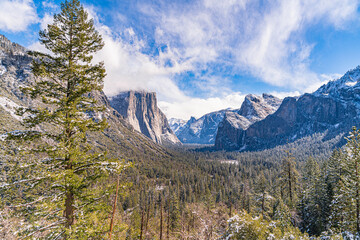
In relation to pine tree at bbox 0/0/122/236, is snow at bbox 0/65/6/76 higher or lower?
higher

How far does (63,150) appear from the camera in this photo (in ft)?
21.1

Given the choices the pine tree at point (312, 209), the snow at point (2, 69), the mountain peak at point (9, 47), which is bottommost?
the pine tree at point (312, 209)

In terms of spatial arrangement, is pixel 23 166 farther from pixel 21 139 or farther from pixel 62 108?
pixel 62 108

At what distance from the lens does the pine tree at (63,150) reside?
5914 millimetres

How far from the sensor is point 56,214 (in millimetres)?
6477

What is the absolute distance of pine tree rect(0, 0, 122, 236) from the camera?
591 cm

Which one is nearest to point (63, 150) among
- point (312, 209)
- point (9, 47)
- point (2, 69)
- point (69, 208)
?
point (69, 208)

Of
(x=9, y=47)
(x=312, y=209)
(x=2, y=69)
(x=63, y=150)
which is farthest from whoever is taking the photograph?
(x=9, y=47)

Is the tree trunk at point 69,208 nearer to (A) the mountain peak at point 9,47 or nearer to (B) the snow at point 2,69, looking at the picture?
(B) the snow at point 2,69

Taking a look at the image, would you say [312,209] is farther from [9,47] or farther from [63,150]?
[9,47]

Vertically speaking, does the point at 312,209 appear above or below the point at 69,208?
below

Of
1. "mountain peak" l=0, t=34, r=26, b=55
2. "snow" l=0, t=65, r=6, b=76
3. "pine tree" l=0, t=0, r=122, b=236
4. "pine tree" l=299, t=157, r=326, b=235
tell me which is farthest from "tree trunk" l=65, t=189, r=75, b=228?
"mountain peak" l=0, t=34, r=26, b=55

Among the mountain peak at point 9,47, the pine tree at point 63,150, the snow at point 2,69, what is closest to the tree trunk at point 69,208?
the pine tree at point 63,150

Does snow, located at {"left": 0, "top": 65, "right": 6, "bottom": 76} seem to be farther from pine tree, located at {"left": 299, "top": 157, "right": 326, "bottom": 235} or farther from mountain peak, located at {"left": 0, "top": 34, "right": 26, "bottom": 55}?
pine tree, located at {"left": 299, "top": 157, "right": 326, "bottom": 235}
